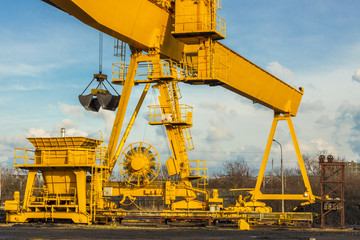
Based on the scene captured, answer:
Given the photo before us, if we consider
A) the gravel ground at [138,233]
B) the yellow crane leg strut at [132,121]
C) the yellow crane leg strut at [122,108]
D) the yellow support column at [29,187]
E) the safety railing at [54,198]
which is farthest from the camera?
the yellow crane leg strut at [132,121]

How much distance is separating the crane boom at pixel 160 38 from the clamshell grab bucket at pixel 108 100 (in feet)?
8.54

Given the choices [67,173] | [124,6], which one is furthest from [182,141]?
[124,6]

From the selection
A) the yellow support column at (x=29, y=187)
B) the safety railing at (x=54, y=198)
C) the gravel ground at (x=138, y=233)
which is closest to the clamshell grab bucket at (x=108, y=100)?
the safety railing at (x=54, y=198)

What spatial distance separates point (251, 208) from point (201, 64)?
24.7 ft

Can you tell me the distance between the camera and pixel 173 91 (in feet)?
79.3

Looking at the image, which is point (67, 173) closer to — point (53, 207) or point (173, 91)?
point (53, 207)

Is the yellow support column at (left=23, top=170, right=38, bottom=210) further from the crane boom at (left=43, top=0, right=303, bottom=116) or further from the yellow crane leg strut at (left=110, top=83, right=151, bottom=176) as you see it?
the crane boom at (left=43, top=0, right=303, bottom=116)

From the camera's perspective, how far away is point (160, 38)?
23047 millimetres

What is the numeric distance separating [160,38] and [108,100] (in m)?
3.60

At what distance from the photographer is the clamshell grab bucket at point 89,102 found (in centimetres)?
2312

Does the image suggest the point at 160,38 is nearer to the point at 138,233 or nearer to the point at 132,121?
the point at 132,121

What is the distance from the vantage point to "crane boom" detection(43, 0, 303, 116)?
19.0 metres

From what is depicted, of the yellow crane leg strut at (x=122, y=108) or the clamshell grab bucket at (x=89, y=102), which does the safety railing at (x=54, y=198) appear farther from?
the clamshell grab bucket at (x=89, y=102)

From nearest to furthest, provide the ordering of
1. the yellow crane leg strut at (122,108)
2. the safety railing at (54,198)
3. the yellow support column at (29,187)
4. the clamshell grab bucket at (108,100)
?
the safety railing at (54,198) → the yellow support column at (29,187) → the yellow crane leg strut at (122,108) → the clamshell grab bucket at (108,100)
